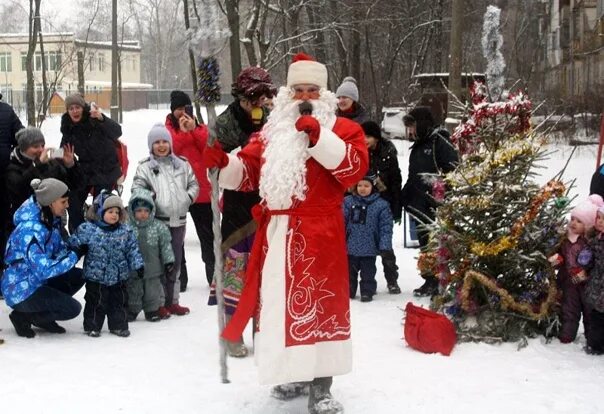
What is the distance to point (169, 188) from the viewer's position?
7316mm

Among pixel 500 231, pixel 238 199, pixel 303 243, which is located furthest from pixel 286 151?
pixel 500 231

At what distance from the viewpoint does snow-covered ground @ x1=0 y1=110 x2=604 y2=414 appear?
16.1ft

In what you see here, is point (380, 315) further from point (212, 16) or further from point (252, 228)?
point (212, 16)

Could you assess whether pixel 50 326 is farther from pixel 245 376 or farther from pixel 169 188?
pixel 245 376

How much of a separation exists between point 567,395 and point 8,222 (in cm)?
516

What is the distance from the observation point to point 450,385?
524cm

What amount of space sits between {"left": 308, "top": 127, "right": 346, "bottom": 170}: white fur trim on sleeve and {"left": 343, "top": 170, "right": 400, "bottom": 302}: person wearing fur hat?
3.28 metres

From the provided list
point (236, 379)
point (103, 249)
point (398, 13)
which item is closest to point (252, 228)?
point (236, 379)

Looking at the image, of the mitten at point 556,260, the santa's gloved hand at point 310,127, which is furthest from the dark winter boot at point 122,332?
the mitten at point 556,260

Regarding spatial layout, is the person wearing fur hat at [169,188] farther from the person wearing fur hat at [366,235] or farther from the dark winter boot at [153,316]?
the person wearing fur hat at [366,235]

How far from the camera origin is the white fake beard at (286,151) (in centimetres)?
447

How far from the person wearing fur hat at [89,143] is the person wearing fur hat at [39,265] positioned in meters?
1.77

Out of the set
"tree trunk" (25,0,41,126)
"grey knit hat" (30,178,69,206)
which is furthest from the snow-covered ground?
"tree trunk" (25,0,41,126)

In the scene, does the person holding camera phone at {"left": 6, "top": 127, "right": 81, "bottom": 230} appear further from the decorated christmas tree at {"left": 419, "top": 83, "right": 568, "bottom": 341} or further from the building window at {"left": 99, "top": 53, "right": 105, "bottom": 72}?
the building window at {"left": 99, "top": 53, "right": 105, "bottom": 72}
